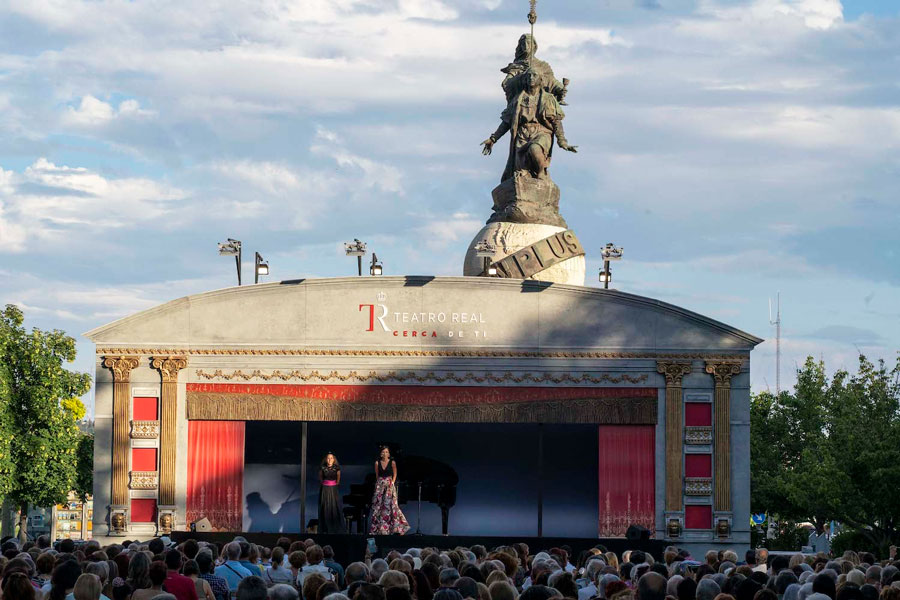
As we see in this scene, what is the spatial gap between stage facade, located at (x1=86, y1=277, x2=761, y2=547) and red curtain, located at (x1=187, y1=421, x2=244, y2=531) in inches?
1.2

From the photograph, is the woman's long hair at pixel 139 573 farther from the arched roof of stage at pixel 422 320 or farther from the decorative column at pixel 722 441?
the decorative column at pixel 722 441

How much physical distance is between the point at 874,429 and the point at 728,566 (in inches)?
969

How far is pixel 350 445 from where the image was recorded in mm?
38031

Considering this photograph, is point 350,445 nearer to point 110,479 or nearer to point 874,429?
point 110,479

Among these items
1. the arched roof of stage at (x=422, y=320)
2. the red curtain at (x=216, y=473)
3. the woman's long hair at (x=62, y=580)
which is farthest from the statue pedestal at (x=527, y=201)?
the woman's long hair at (x=62, y=580)

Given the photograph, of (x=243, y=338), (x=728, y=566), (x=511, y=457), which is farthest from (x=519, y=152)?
(x=728, y=566)

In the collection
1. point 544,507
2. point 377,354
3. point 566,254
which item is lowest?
point 544,507

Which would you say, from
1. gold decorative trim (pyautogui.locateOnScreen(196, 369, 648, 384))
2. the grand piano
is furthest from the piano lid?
gold decorative trim (pyautogui.locateOnScreen(196, 369, 648, 384))

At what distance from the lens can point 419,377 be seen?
3231 centimetres

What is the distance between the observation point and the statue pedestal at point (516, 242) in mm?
38875

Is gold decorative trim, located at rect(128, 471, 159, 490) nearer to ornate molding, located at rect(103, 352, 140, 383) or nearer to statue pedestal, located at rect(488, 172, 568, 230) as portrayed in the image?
ornate molding, located at rect(103, 352, 140, 383)

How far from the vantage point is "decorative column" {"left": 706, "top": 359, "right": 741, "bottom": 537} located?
31.8 m

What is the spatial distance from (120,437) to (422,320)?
23.2 ft

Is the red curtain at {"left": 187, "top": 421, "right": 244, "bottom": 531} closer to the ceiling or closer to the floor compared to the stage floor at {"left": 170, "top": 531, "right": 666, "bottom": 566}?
closer to the ceiling
